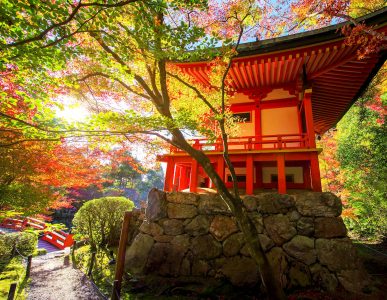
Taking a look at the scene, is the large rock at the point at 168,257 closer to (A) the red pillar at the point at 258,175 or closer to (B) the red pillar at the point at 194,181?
(B) the red pillar at the point at 194,181

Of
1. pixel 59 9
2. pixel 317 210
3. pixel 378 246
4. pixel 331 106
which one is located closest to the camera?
pixel 59 9

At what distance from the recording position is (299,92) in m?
8.65

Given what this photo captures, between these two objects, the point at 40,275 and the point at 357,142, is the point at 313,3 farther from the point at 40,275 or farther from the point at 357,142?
the point at 40,275

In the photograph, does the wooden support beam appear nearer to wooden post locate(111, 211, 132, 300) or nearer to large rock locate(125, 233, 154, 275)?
large rock locate(125, 233, 154, 275)

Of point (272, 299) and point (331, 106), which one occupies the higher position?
point (331, 106)

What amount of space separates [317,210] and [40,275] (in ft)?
34.2

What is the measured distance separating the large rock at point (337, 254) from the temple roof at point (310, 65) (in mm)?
5600

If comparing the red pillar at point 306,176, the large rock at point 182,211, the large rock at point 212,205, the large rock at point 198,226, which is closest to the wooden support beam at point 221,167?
the large rock at point 212,205

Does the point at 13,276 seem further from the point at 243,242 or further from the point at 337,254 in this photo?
the point at 337,254

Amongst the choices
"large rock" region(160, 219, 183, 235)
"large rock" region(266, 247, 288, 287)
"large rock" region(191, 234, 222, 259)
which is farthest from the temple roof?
"large rock" region(266, 247, 288, 287)

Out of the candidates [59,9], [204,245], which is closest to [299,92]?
[204,245]

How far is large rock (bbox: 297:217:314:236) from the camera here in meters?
6.17

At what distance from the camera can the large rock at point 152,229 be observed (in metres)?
7.03

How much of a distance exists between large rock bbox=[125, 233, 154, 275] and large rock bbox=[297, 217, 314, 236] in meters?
4.61
